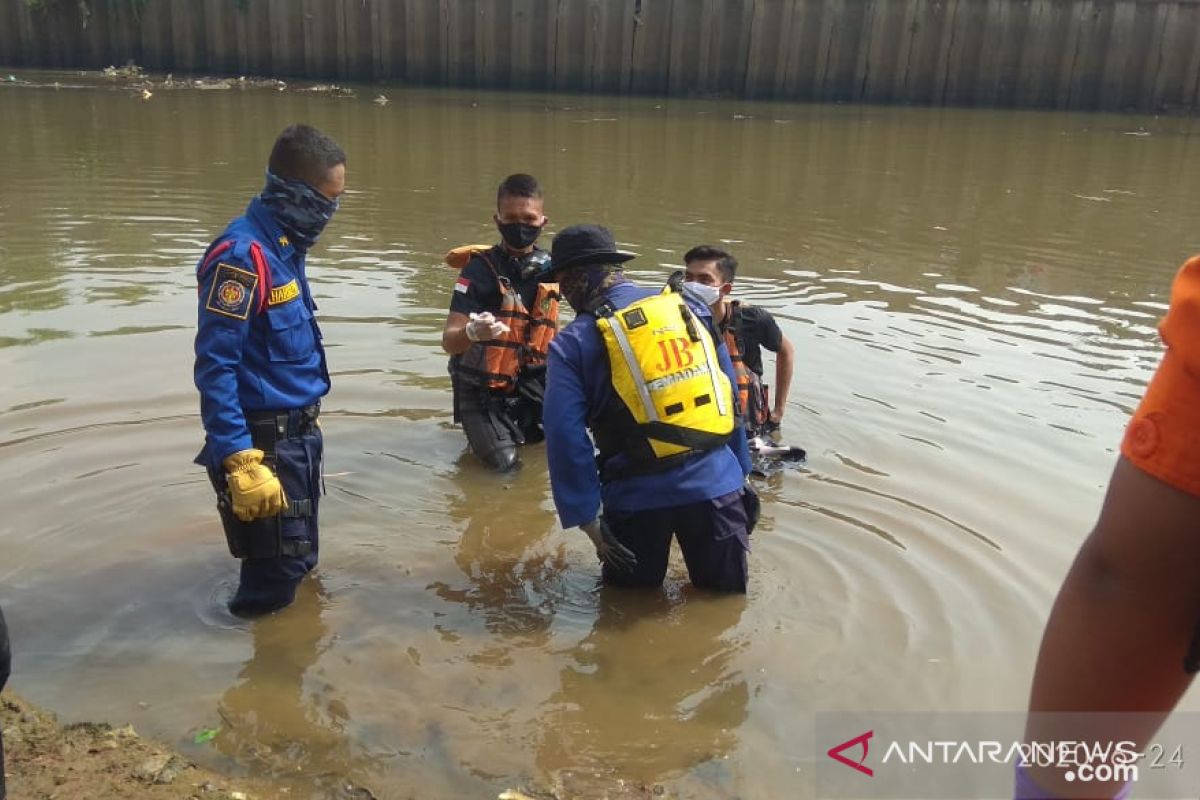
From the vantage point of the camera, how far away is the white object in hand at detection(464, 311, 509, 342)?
532 centimetres

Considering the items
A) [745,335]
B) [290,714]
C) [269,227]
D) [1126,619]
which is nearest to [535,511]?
[745,335]

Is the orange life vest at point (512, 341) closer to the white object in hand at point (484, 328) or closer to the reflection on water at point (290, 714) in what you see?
the white object in hand at point (484, 328)

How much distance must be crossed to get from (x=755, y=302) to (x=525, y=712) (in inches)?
238

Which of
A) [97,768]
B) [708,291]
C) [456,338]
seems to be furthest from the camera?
[456,338]

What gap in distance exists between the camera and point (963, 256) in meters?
11.1

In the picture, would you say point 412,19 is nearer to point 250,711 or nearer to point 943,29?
point 943,29

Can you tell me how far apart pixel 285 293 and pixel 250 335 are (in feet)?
0.66

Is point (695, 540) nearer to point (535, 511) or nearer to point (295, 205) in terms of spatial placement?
point (535, 511)

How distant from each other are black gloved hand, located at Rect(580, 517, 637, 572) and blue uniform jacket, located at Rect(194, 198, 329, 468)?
1.20 metres

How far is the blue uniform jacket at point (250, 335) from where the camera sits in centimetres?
372

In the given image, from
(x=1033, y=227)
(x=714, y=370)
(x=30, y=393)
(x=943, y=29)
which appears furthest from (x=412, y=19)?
(x=714, y=370)

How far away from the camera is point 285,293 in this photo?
393 cm

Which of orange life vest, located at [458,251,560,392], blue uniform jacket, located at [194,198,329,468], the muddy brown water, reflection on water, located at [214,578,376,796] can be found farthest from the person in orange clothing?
orange life vest, located at [458,251,560,392]

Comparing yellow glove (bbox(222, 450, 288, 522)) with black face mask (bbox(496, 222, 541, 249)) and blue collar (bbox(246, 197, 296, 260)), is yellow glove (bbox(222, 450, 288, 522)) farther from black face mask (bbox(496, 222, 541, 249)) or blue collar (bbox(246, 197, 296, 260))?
black face mask (bbox(496, 222, 541, 249))
